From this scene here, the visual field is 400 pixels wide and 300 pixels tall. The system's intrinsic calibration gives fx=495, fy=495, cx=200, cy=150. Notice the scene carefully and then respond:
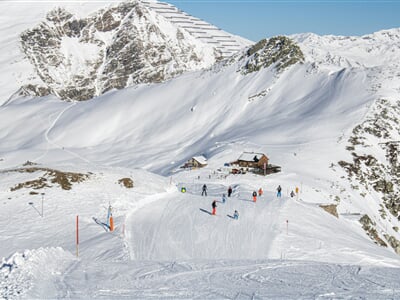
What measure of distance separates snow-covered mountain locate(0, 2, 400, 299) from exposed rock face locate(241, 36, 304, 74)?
441 millimetres


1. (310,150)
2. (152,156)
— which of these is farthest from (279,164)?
(152,156)

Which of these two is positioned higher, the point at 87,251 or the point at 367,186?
the point at 87,251

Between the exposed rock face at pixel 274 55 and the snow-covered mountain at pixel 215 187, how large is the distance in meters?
0.44

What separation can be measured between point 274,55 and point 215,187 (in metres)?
83.7

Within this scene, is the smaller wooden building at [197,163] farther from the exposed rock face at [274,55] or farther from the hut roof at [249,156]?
the exposed rock face at [274,55]

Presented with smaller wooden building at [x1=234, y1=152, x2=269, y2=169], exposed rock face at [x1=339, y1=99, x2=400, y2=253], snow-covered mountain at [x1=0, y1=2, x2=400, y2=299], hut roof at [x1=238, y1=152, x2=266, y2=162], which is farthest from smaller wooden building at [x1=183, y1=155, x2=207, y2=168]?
exposed rock face at [x1=339, y1=99, x2=400, y2=253]

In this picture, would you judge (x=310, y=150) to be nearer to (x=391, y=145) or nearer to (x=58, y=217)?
(x=391, y=145)

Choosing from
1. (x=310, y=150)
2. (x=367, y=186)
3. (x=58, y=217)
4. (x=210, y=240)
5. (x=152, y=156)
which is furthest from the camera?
(x=152, y=156)

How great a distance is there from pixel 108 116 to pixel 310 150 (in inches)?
2546

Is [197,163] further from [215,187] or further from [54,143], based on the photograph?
[54,143]

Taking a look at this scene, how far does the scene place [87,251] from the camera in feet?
85.4

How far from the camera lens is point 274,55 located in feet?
419

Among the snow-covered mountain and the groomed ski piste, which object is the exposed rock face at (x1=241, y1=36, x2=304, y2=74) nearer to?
the snow-covered mountain

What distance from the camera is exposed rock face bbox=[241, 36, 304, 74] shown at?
4870 inches
